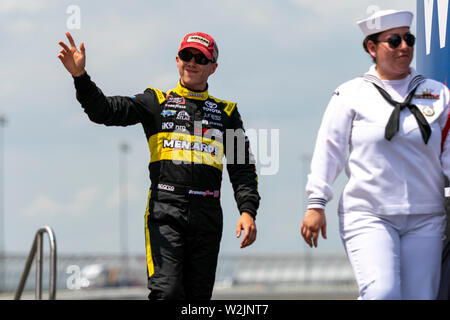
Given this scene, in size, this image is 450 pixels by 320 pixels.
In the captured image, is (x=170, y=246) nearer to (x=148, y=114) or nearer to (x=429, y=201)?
(x=148, y=114)

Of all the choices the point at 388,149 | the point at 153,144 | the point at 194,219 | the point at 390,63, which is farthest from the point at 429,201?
the point at 153,144

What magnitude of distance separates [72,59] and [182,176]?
1.01m

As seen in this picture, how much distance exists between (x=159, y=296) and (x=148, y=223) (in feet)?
1.63

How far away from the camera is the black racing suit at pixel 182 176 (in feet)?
17.6

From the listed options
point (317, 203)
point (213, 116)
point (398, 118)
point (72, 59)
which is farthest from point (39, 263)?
point (398, 118)

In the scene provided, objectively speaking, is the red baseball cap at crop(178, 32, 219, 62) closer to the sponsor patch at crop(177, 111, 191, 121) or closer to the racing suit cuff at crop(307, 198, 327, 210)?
the sponsor patch at crop(177, 111, 191, 121)

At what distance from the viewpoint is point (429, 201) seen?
4.62m

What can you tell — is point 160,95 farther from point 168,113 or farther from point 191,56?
point 191,56

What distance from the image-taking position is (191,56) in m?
5.61

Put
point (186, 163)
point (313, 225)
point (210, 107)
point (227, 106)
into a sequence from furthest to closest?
point (227, 106), point (210, 107), point (186, 163), point (313, 225)

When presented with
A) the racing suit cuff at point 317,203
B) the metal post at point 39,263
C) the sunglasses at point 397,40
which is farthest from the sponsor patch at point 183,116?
the metal post at point 39,263

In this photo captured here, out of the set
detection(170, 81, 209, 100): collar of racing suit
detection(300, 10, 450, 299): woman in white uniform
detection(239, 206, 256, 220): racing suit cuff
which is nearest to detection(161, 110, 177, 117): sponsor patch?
detection(170, 81, 209, 100): collar of racing suit

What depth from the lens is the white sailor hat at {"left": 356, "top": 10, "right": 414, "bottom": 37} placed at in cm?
476

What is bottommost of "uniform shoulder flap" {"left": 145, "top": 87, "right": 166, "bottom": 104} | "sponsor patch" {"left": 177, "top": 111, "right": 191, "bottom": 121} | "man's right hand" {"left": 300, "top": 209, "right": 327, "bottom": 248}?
"man's right hand" {"left": 300, "top": 209, "right": 327, "bottom": 248}
